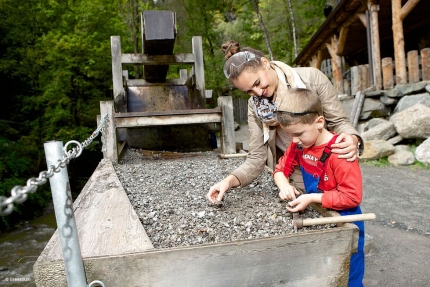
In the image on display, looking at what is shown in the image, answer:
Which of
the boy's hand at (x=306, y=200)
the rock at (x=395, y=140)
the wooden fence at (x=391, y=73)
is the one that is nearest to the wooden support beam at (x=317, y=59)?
the wooden fence at (x=391, y=73)

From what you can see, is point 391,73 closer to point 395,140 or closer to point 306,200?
point 395,140

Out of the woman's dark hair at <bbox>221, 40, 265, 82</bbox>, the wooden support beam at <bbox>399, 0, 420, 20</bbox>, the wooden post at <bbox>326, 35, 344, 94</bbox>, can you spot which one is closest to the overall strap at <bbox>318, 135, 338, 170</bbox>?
the woman's dark hair at <bbox>221, 40, 265, 82</bbox>

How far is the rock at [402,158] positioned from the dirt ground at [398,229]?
44 centimetres

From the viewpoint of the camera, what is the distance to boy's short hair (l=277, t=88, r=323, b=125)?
62.4 inches

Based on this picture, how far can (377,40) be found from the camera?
849 cm

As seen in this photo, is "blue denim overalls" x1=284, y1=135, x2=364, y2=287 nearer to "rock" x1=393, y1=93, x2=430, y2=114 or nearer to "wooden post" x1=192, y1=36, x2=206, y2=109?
"wooden post" x1=192, y1=36, x2=206, y2=109

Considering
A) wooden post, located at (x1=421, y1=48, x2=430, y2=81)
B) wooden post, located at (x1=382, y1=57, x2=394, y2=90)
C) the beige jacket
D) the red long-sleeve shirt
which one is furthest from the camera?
wooden post, located at (x1=382, y1=57, x2=394, y2=90)

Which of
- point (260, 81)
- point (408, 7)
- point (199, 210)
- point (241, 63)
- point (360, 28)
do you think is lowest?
point (199, 210)

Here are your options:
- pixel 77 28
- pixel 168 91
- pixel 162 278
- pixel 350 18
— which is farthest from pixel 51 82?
pixel 162 278

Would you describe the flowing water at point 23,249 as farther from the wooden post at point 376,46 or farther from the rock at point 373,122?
the wooden post at point 376,46

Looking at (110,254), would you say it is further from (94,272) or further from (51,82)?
(51,82)

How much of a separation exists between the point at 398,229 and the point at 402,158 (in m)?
3.03

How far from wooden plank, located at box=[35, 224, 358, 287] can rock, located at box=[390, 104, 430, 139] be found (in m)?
6.00

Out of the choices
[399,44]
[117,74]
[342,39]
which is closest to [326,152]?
[117,74]
